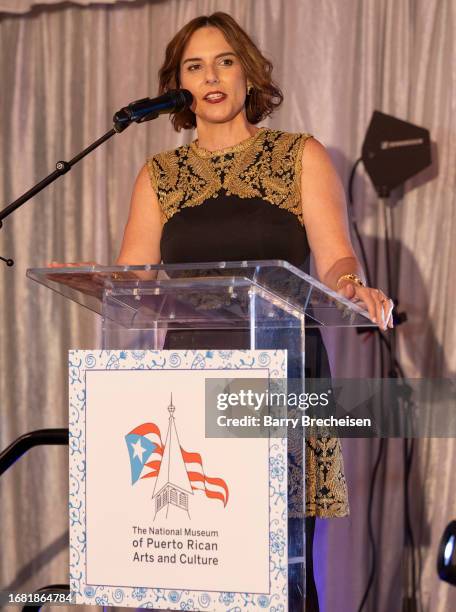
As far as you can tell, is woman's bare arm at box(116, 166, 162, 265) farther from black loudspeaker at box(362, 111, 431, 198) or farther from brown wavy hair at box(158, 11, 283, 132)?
black loudspeaker at box(362, 111, 431, 198)

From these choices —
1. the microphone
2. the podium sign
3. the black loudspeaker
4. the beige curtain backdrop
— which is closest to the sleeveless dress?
the microphone

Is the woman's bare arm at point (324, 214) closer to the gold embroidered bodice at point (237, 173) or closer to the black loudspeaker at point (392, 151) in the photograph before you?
the gold embroidered bodice at point (237, 173)

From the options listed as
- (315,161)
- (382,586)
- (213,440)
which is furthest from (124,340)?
(382,586)

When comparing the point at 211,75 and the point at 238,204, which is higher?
the point at 211,75

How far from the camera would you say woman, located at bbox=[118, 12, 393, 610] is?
2076mm

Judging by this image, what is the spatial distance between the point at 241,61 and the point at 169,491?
51.7 inches

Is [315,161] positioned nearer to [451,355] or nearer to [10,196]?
[451,355]

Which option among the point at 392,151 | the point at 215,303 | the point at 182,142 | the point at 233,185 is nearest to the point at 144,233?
the point at 233,185

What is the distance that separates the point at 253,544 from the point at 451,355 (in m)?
2.03

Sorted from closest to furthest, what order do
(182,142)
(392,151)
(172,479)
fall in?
(172,479) → (392,151) → (182,142)

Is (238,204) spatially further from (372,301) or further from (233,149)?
(372,301)

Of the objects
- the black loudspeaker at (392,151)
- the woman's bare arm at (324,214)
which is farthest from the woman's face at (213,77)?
the black loudspeaker at (392,151)

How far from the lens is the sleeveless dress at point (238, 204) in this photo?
207 centimetres

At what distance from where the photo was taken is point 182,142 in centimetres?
361
